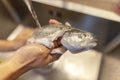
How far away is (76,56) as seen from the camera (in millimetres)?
854

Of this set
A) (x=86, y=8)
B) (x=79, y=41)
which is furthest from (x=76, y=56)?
(x=79, y=41)

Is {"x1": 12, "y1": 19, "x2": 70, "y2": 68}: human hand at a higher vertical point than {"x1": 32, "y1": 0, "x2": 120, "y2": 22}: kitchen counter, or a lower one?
lower

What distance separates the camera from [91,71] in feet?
2.68

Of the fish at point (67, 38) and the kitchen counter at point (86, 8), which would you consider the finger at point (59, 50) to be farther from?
the kitchen counter at point (86, 8)

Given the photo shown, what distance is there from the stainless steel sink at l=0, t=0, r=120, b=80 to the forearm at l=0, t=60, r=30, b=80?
8.8 inches

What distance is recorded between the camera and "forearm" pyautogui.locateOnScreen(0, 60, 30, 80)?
55cm

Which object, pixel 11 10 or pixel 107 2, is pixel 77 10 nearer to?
pixel 107 2

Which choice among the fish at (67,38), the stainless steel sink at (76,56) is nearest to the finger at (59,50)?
the fish at (67,38)

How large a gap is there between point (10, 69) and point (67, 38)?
0.58 ft

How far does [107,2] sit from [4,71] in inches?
17.5

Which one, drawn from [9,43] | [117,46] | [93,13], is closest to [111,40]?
[117,46]

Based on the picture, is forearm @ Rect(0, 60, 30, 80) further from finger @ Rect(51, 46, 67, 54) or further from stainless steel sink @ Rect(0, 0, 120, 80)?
stainless steel sink @ Rect(0, 0, 120, 80)

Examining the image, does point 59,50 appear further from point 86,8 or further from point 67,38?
point 86,8

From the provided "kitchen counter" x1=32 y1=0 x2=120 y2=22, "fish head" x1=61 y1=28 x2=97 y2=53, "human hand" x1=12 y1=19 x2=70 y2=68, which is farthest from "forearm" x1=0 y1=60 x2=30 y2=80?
"kitchen counter" x1=32 y1=0 x2=120 y2=22
